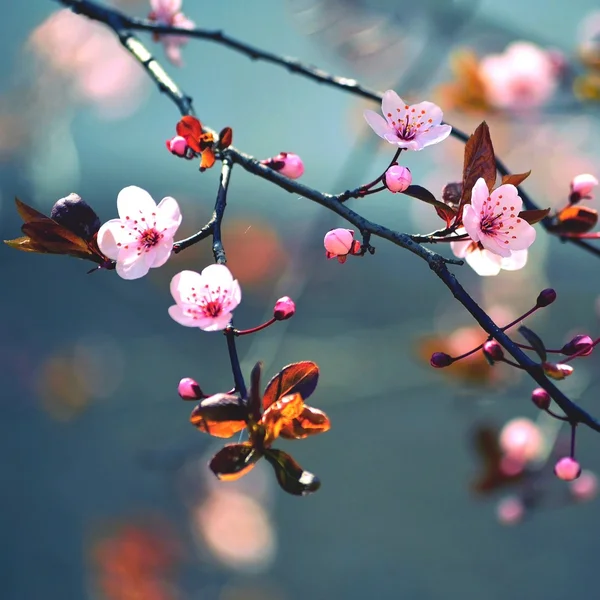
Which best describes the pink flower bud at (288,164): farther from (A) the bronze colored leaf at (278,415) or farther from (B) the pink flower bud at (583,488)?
(B) the pink flower bud at (583,488)

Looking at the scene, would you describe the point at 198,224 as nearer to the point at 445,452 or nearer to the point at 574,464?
the point at 445,452

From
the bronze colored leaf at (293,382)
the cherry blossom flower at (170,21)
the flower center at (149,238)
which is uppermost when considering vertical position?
the cherry blossom flower at (170,21)

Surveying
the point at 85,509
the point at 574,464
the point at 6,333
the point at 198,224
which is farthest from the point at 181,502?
the point at 574,464

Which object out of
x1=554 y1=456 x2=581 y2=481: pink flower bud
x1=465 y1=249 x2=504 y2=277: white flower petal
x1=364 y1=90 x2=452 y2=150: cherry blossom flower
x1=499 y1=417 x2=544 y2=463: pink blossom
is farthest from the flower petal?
x1=499 y1=417 x2=544 y2=463: pink blossom

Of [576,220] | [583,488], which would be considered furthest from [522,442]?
[576,220]

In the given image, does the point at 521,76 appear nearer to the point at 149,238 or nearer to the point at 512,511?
the point at 512,511

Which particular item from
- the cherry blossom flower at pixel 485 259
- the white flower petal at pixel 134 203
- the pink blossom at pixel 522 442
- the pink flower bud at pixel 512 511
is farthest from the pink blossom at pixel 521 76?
the white flower petal at pixel 134 203
